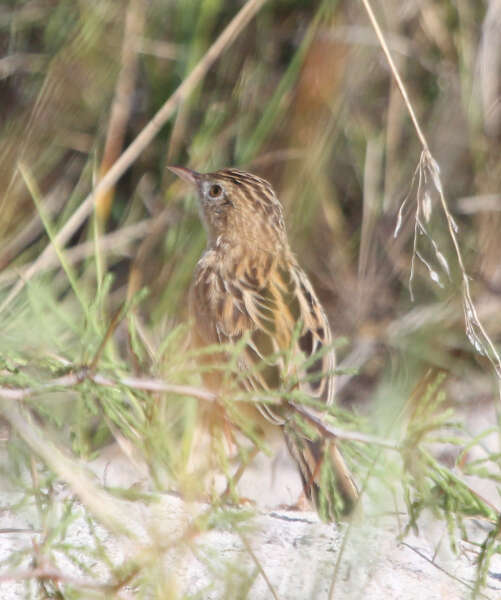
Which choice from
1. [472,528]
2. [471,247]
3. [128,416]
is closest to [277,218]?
[471,247]

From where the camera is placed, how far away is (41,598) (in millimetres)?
2574

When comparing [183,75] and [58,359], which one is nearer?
[58,359]

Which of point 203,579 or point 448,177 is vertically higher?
point 448,177

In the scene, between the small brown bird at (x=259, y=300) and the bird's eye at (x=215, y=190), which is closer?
the small brown bird at (x=259, y=300)

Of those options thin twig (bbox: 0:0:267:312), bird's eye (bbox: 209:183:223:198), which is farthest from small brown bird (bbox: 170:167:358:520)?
thin twig (bbox: 0:0:267:312)

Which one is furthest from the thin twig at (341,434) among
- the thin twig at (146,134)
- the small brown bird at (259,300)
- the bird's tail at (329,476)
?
the thin twig at (146,134)

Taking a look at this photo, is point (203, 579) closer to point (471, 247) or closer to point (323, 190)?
point (323, 190)

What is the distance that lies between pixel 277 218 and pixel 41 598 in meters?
2.34

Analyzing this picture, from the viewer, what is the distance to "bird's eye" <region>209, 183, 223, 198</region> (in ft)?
14.6

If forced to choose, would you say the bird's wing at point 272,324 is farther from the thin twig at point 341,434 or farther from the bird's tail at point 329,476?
the thin twig at point 341,434

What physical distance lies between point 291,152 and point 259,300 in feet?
2.93

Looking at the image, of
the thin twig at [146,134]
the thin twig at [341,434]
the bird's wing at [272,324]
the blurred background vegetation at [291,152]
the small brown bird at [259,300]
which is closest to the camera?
the thin twig at [341,434]

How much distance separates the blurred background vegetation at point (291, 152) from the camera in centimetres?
439

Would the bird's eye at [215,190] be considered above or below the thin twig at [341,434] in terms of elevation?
above
